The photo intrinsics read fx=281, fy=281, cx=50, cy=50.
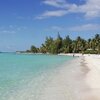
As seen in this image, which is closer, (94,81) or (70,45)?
(94,81)

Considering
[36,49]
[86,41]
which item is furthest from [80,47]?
[36,49]

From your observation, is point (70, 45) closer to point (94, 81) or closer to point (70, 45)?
point (70, 45)

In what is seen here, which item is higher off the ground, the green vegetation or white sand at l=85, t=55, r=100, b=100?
the green vegetation

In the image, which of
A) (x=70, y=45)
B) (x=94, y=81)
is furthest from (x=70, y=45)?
(x=94, y=81)

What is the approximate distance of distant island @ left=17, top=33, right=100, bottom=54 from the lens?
128m

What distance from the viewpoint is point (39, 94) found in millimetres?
14969

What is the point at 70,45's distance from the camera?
500 ft

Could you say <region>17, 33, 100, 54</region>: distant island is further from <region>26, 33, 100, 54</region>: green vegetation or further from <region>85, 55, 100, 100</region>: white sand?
<region>85, 55, 100, 100</region>: white sand

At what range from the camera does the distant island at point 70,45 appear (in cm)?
12838

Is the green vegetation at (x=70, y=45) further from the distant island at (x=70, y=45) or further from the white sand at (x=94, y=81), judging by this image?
the white sand at (x=94, y=81)

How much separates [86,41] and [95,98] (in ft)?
437

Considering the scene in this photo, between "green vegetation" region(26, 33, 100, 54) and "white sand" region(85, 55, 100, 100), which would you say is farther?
"green vegetation" region(26, 33, 100, 54)

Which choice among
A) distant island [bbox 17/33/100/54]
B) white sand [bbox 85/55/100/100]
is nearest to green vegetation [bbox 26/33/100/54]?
distant island [bbox 17/33/100/54]

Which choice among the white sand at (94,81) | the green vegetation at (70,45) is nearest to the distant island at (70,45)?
the green vegetation at (70,45)
